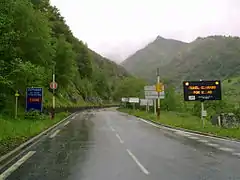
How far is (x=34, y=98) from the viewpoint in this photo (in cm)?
3422

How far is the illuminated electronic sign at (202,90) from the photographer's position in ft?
93.5

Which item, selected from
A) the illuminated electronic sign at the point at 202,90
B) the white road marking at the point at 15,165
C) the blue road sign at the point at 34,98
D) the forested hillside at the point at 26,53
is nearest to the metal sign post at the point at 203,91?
the illuminated electronic sign at the point at 202,90

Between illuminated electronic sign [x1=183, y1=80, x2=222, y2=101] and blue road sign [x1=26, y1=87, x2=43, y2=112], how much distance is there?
13.0 m

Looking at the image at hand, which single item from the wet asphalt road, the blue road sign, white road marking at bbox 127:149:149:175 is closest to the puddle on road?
the wet asphalt road

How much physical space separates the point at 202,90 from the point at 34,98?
14.7m

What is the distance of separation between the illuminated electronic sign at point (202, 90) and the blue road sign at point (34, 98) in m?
13.0

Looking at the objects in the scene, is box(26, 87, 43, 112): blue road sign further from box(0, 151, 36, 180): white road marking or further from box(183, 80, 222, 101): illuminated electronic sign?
box(0, 151, 36, 180): white road marking

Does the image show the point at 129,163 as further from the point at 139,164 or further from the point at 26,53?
the point at 26,53

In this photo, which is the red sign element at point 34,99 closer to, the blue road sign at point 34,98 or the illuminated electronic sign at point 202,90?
the blue road sign at point 34,98

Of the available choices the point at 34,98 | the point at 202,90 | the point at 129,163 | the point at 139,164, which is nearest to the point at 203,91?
the point at 202,90

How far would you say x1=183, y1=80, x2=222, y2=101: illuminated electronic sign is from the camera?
2848 centimetres

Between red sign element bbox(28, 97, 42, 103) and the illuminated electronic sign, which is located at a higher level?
the illuminated electronic sign

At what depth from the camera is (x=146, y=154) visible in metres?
14.5

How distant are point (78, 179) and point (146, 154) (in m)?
5.32
